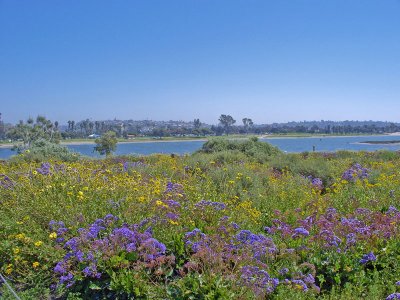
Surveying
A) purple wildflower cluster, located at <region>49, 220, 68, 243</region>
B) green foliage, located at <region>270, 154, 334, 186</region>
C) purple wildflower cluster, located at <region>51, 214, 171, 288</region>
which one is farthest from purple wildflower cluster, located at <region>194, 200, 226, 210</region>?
green foliage, located at <region>270, 154, 334, 186</region>

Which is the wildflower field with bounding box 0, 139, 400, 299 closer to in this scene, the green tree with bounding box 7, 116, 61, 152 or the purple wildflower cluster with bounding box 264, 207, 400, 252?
the purple wildflower cluster with bounding box 264, 207, 400, 252

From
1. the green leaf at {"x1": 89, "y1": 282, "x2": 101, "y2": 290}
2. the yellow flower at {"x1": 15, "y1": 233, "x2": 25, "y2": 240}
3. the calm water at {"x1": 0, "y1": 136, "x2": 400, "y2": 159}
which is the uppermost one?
the yellow flower at {"x1": 15, "y1": 233, "x2": 25, "y2": 240}

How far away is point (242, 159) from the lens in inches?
604

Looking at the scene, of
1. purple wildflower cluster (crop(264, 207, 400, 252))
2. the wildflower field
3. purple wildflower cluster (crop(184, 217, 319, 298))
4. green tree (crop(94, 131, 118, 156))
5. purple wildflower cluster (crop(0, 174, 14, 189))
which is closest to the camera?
purple wildflower cluster (crop(184, 217, 319, 298))

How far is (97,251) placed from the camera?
4.14 metres

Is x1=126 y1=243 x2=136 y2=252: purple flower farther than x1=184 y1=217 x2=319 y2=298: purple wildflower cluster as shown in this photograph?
Yes

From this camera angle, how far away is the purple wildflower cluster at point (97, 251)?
4031 mm

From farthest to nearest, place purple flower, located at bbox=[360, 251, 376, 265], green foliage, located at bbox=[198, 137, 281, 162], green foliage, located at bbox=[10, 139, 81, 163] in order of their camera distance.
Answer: green foliage, located at bbox=[198, 137, 281, 162], green foliage, located at bbox=[10, 139, 81, 163], purple flower, located at bbox=[360, 251, 376, 265]

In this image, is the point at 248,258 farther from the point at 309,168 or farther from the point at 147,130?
the point at 147,130

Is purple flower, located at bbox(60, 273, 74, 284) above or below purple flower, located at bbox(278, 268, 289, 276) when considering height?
below

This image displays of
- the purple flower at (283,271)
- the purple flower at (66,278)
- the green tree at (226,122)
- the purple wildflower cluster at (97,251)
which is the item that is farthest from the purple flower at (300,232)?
the green tree at (226,122)

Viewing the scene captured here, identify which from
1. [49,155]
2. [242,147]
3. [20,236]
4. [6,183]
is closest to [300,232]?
[20,236]

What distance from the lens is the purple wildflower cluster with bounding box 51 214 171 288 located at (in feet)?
13.2

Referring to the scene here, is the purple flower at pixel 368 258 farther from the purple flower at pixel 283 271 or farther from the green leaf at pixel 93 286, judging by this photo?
the green leaf at pixel 93 286
